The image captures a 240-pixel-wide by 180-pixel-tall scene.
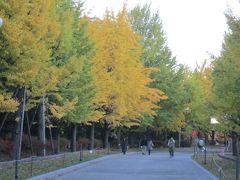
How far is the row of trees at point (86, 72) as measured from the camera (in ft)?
60.2

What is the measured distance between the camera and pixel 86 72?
28625mm

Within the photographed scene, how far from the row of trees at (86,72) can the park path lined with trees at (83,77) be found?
0.05 m

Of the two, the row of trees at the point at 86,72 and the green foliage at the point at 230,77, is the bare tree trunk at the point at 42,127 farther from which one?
the green foliage at the point at 230,77

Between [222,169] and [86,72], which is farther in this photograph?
[86,72]

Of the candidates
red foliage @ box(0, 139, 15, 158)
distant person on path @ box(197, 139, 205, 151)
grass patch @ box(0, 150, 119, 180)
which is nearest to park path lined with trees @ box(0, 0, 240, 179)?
red foliage @ box(0, 139, 15, 158)

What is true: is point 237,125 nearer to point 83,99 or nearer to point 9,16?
point 83,99

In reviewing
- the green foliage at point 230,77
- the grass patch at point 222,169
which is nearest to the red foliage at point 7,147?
the grass patch at point 222,169

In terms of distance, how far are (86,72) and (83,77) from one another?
0.68m

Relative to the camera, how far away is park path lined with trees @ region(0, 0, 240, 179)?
18.4 meters

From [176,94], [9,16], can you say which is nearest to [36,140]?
[9,16]

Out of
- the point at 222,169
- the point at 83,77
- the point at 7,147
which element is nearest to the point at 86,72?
the point at 83,77

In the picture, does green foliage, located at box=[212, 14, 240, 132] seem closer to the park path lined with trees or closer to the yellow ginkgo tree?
the park path lined with trees

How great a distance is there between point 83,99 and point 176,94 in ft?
97.2

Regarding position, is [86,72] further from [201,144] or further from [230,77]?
[201,144]
